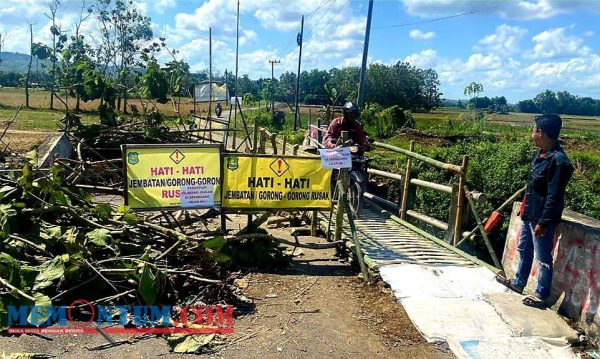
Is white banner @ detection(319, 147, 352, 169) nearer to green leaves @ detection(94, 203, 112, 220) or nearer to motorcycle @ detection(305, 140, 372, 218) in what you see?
motorcycle @ detection(305, 140, 372, 218)

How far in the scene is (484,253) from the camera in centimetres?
1287

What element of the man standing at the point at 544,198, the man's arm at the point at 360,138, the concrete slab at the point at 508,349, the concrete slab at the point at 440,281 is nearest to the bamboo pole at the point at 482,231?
the concrete slab at the point at 440,281

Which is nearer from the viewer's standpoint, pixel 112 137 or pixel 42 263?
pixel 42 263

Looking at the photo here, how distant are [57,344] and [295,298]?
2.31 metres

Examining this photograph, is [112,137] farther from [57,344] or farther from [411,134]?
[411,134]

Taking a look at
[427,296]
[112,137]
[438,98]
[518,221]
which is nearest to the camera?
[427,296]

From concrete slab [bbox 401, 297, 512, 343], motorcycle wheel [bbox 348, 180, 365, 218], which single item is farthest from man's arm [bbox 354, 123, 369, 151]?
concrete slab [bbox 401, 297, 512, 343]

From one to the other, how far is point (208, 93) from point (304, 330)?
1099cm

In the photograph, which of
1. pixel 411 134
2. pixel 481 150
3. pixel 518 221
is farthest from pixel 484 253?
pixel 411 134

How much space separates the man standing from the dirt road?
141 cm

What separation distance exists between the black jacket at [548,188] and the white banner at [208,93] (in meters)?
10.9

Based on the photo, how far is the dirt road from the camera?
13.7 ft

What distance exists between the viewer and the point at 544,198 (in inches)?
200

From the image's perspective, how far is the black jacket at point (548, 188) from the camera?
4.89m
